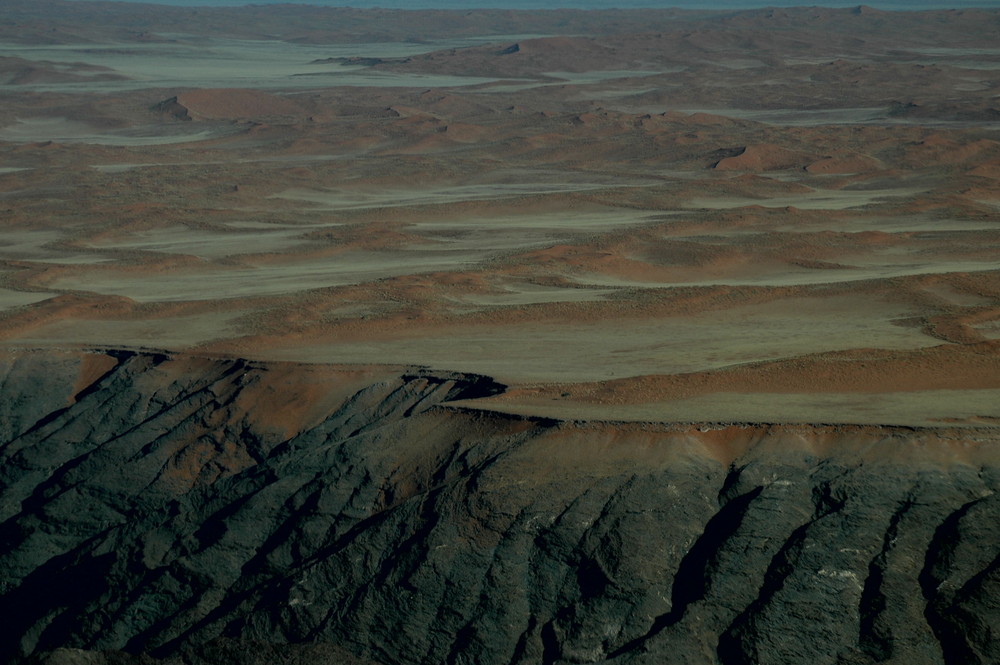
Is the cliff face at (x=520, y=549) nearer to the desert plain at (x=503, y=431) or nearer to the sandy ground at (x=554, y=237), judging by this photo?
the desert plain at (x=503, y=431)

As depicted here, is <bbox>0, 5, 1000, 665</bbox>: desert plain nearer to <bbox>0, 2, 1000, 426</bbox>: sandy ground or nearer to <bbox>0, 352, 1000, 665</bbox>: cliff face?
<bbox>0, 352, 1000, 665</bbox>: cliff face

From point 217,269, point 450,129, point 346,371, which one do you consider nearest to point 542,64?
point 450,129

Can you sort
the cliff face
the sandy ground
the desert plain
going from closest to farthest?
the cliff face
the desert plain
the sandy ground

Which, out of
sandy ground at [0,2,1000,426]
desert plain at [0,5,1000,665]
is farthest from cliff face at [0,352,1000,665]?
sandy ground at [0,2,1000,426]

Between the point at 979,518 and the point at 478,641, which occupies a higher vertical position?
the point at 979,518

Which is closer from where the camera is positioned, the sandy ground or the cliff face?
the cliff face

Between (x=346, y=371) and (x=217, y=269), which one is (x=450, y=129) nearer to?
(x=217, y=269)

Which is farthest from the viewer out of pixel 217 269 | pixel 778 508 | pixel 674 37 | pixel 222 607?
pixel 674 37
